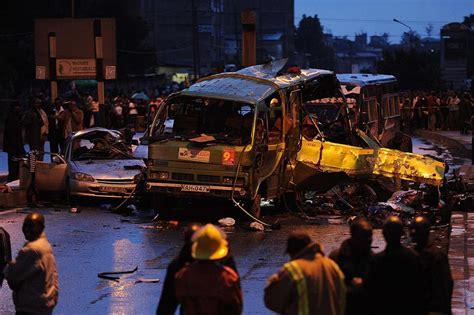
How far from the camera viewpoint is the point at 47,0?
62.8 m

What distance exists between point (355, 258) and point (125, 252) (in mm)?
7920

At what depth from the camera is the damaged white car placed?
18812 millimetres

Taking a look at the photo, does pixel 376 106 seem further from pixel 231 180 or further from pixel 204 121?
pixel 231 180

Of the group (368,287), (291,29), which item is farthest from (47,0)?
(291,29)

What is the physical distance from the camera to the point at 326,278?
612 cm

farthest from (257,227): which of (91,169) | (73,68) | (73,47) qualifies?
(73,47)

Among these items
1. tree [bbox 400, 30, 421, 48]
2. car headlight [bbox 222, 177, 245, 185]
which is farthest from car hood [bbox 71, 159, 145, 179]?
tree [bbox 400, 30, 421, 48]

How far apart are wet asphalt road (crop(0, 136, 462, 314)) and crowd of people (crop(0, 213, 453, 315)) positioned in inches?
144

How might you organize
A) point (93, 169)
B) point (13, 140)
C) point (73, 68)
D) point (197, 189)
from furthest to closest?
point (73, 68) → point (13, 140) → point (93, 169) → point (197, 189)

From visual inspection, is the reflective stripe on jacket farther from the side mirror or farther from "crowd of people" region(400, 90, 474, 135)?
"crowd of people" region(400, 90, 474, 135)

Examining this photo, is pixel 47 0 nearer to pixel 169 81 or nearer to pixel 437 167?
pixel 169 81

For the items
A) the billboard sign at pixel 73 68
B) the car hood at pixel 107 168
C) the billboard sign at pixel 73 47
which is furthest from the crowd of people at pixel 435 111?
the car hood at pixel 107 168

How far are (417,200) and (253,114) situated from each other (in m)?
3.27

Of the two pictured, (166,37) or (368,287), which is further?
(166,37)
